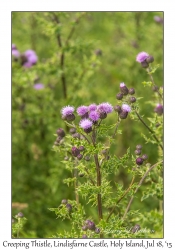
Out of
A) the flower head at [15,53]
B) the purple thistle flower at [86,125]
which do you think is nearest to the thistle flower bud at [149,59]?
the purple thistle flower at [86,125]

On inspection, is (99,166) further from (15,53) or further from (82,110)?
(15,53)

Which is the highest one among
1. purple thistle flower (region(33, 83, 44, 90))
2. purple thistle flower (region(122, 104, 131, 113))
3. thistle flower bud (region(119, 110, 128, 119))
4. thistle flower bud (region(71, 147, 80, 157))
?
purple thistle flower (region(33, 83, 44, 90))

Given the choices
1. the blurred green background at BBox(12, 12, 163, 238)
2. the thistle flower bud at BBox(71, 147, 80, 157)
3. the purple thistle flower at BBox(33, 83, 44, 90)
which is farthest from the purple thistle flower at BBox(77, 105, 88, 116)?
the purple thistle flower at BBox(33, 83, 44, 90)

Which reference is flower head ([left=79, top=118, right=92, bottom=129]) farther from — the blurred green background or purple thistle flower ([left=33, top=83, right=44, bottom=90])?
purple thistle flower ([left=33, top=83, right=44, bottom=90])

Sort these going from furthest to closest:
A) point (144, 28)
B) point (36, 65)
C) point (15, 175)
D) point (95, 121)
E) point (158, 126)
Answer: point (144, 28) < point (15, 175) < point (36, 65) < point (158, 126) < point (95, 121)

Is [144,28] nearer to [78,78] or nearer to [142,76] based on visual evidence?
[142,76]

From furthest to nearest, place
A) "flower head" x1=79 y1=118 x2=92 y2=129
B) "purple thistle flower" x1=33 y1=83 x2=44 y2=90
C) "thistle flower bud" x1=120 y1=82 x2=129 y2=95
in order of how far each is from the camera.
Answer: "purple thistle flower" x1=33 y1=83 x2=44 y2=90
"thistle flower bud" x1=120 y1=82 x2=129 y2=95
"flower head" x1=79 y1=118 x2=92 y2=129

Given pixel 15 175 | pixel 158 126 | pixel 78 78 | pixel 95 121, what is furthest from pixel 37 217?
pixel 95 121

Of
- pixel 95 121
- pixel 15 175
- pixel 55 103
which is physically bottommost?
pixel 15 175

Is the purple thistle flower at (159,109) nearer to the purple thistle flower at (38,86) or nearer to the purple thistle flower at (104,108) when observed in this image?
the purple thistle flower at (104,108)

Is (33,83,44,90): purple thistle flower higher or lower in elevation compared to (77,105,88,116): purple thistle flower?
higher
